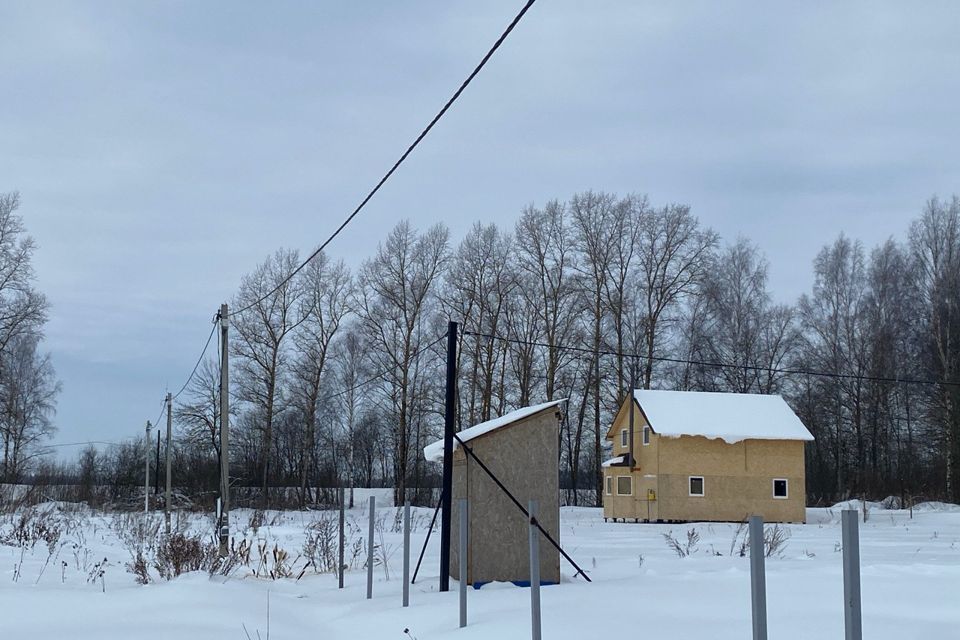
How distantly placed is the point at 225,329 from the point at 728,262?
114ft

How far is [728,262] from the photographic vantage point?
170ft

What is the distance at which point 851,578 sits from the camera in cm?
412

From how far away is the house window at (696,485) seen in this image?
38.1 metres

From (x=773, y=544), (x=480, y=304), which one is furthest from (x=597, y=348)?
(x=773, y=544)

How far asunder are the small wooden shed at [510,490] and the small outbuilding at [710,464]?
975 inches

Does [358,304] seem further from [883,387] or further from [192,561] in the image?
[192,561]

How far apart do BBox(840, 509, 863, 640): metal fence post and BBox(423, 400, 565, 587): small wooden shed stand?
9.11 metres

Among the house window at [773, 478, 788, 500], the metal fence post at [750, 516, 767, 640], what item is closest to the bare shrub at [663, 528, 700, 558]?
the metal fence post at [750, 516, 767, 640]

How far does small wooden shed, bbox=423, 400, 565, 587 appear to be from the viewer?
43.6 feet

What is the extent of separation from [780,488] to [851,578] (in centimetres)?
3674

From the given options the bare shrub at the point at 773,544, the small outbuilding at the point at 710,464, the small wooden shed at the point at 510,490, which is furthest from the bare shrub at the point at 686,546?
the small outbuilding at the point at 710,464

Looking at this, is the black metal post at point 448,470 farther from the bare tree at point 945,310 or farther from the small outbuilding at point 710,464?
the bare tree at point 945,310

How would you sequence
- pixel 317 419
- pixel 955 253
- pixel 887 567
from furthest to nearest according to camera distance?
pixel 317 419
pixel 955 253
pixel 887 567

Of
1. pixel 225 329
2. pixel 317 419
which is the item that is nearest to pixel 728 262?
pixel 317 419
